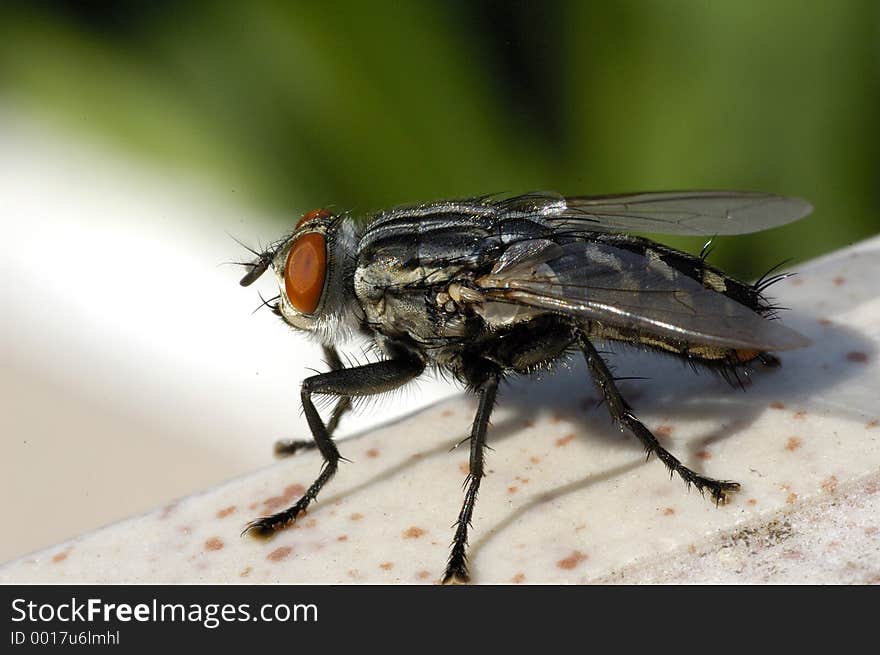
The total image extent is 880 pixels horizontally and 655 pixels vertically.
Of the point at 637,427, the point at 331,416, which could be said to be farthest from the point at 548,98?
the point at 637,427

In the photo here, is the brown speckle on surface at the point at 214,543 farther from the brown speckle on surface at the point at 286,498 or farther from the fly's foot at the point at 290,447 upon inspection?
the fly's foot at the point at 290,447

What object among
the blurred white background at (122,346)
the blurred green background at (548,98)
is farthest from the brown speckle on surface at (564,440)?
the blurred white background at (122,346)

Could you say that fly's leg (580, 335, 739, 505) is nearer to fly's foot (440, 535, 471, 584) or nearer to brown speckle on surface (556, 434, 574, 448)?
brown speckle on surface (556, 434, 574, 448)

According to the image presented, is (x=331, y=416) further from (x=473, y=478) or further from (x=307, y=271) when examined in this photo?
(x=473, y=478)

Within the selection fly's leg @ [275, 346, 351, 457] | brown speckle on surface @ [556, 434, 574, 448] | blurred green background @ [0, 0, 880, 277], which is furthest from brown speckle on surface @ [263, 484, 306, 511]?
blurred green background @ [0, 0, 880, 277]
